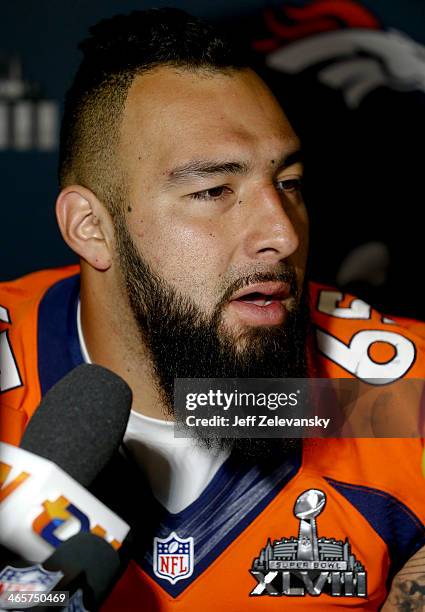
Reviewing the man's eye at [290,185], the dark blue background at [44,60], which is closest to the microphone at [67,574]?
the man's eye at [290,185]

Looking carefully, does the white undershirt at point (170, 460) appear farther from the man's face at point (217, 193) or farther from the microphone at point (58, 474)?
the microphone at point (58, 474)

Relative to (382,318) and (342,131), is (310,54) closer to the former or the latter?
(342,131)


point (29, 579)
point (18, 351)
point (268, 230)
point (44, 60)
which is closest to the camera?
point (29, 579)

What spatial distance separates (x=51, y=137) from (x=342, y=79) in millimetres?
467

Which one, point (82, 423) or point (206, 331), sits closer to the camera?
point (82, 423)

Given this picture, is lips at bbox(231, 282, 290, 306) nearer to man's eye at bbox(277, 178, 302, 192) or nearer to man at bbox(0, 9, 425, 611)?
man at bbox(0, 9, 425, 611)

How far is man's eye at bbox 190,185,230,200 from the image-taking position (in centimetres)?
75

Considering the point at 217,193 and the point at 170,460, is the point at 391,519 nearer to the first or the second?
the point at 170,460

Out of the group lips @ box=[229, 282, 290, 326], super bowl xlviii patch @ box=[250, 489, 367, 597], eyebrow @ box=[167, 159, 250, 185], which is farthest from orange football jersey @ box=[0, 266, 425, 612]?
eyebrow @ box=[167, 159, 250, 185]

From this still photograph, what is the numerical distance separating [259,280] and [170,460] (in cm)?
22

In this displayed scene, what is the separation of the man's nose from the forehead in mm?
46

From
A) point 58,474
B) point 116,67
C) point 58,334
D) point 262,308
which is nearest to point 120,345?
point 58,334

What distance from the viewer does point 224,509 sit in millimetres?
808

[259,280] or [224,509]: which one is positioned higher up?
[259,280]
